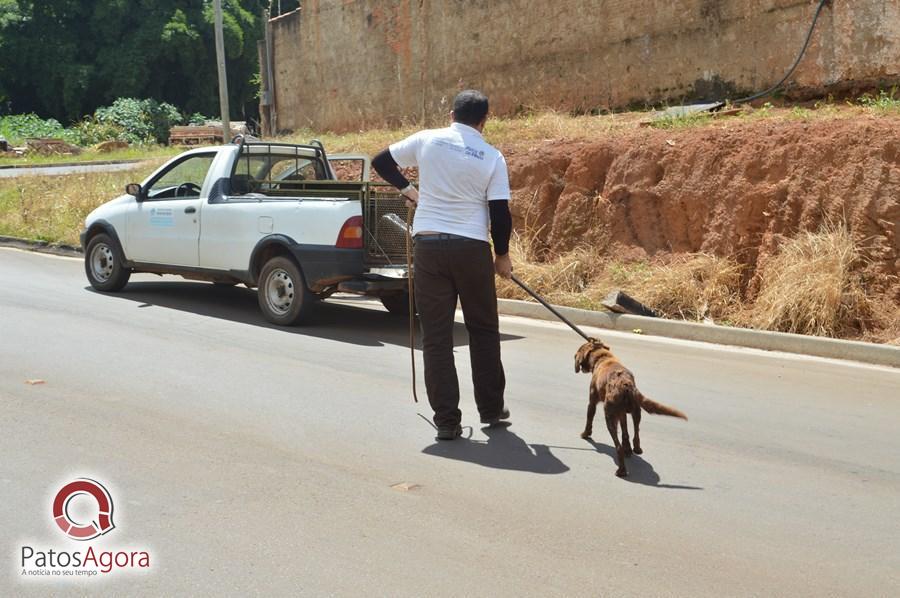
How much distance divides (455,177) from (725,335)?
197 inches

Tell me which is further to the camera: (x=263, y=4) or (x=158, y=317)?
(x=263, y=4)

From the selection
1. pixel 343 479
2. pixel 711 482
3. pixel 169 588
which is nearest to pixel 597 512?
pixel 711 482

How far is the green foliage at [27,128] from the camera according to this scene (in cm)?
4503

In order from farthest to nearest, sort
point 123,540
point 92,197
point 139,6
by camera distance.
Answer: point 139,6
point 92,197
point 123,540

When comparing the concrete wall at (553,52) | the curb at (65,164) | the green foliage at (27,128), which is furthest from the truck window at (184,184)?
the green foliage at (27,128)

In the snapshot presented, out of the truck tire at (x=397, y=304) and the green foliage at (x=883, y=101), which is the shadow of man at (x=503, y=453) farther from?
→ the green foliage at (x=883, y=101)

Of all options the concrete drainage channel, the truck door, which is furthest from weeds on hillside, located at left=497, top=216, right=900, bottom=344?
the truck door

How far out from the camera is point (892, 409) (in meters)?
7.47

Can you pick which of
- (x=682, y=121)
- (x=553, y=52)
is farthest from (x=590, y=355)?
(x=553, y=52)

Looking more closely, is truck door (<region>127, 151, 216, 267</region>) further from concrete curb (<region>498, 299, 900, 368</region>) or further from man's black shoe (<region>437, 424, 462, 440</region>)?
man's black shoe (<region>437, 424, 462, 440</region>)

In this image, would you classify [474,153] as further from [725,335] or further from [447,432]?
[725,335]

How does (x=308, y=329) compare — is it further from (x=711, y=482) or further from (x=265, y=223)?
(x=711, y=482)

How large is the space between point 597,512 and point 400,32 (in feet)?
63.4

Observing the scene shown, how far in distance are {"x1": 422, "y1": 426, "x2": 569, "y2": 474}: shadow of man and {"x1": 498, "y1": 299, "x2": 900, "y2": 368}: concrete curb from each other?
14.4 feet
